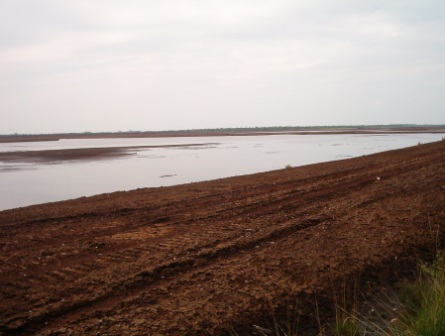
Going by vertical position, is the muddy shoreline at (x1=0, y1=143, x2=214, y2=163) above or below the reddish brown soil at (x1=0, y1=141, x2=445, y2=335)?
above

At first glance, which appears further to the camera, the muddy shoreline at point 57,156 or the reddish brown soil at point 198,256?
the muddy shoreline at point 57,156

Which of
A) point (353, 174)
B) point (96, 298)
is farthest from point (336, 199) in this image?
point (96, 298)

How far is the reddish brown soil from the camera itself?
4090 millimetres

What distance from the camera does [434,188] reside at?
373 inches

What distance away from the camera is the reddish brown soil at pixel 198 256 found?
4.09m

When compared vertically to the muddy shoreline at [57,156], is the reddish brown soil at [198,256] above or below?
below

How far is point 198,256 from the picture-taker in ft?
18.3

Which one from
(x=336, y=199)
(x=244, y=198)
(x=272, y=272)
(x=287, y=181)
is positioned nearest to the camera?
(x=272, y=272)

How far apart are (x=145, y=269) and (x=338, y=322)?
2.50 metres

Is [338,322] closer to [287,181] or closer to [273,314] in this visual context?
[273,314]

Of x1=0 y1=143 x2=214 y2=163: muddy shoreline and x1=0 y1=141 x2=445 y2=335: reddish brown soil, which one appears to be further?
x1=0 y1=143 x2=214 y2=163: muddy shoreline

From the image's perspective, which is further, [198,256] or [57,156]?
[57,156]

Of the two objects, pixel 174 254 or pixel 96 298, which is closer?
pixel 96 298

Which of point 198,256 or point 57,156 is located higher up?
point 57,156
